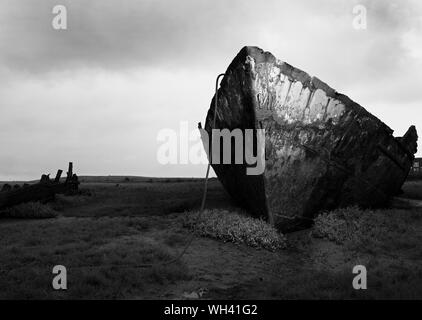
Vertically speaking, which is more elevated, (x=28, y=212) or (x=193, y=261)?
(x=28, y=212)

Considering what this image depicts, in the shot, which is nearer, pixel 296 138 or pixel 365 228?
pixel 296 138

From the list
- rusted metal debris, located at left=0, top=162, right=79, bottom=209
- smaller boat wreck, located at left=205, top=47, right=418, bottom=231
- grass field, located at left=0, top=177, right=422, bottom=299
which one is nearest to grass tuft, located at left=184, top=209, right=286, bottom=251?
grass field, located at left=0, top=177, right=422, bottom=299

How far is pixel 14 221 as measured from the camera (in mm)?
13969

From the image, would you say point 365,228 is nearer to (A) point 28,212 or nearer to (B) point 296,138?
(B) point 296,138

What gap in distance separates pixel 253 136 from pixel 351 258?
11.9 feet

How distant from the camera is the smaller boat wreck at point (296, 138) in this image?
414 inches

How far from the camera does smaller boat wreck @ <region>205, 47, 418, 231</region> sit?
34.5 feet

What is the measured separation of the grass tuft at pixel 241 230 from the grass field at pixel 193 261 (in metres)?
0.20

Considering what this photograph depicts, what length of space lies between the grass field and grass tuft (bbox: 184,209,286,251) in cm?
20

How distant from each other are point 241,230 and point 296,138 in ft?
9.28

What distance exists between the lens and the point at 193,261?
28.9ft

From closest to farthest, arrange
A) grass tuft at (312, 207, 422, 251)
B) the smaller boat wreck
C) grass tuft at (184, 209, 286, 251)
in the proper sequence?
grass tuft at (184, 209, 286, 251) → grass tuft at (312, 207, 422, 251) → the smaller boat wreck

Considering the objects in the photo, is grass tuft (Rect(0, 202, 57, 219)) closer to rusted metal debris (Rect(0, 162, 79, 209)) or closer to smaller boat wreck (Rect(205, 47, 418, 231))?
rusted metal debris (Rect(0, 162, 79, 209))

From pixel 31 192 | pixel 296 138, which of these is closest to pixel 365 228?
pixel 296 138
